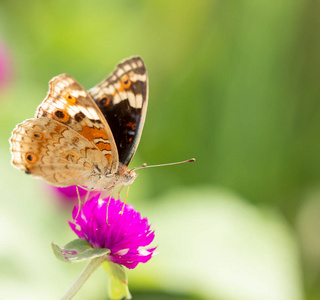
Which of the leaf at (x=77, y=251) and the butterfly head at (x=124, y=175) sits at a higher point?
the butterfly head at (x=124, y=175)

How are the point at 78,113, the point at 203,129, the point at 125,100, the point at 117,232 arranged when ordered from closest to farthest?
the point at 117,232 < the point at 78,113 < the point at 125,100 < the point at 203,129

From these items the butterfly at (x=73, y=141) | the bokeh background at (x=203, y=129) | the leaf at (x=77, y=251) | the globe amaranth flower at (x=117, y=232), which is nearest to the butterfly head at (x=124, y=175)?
the butterfly at (x=73, y=141)

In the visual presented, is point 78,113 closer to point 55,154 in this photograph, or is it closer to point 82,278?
point 55,154

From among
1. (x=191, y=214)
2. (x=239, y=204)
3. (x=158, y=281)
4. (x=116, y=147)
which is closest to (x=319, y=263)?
(x=239, y=204)

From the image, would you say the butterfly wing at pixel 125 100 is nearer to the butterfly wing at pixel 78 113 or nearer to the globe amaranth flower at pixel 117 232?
the butterfly wing at pixel 78 113

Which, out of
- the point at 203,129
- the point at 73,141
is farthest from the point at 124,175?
the point at 203,129
